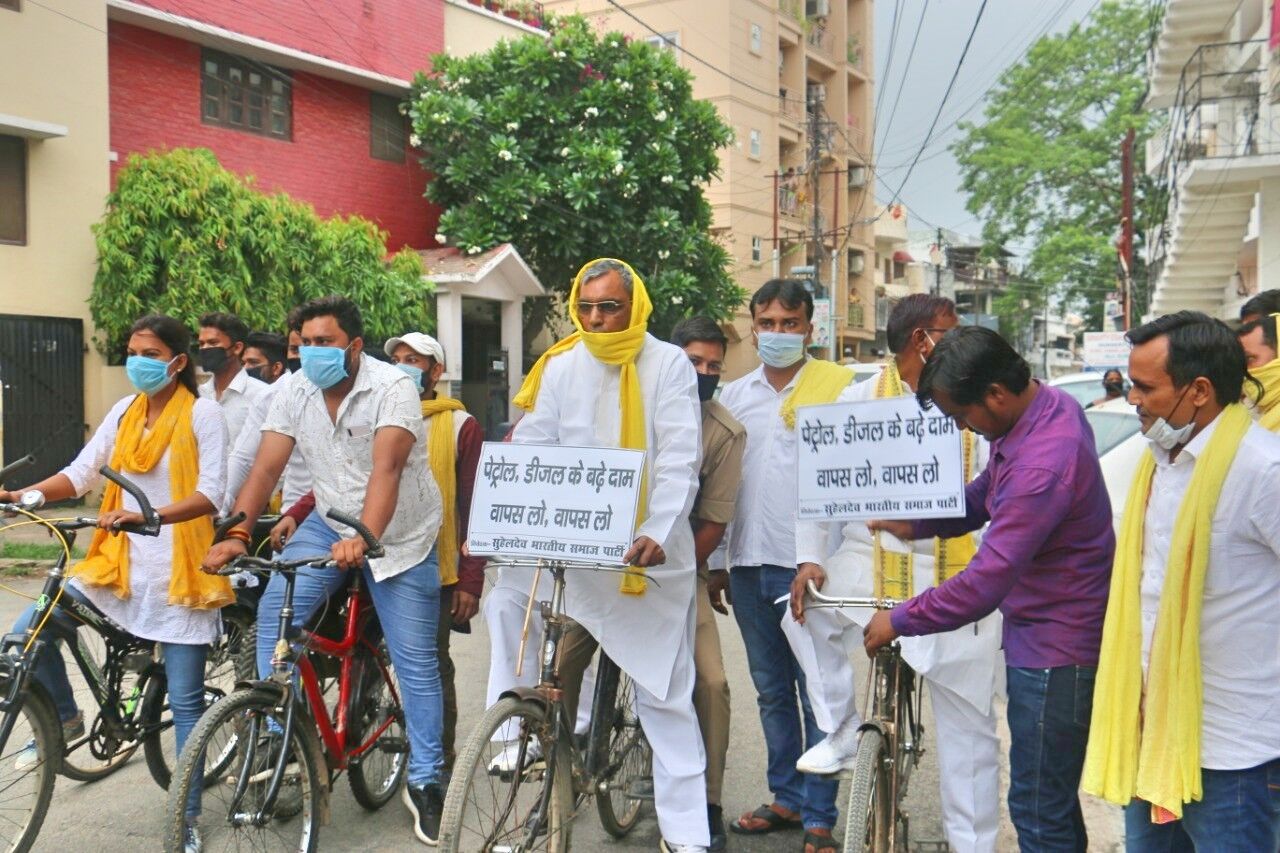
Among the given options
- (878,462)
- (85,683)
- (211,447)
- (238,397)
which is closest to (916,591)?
(878,462)

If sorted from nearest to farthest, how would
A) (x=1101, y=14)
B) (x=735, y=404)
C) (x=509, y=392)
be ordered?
(x=735, y=404) → (x=509, y=392) → (x=1101, y=14)

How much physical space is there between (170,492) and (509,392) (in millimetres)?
17541

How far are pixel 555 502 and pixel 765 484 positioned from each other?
113 cm

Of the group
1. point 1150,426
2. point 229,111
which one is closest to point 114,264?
point 229,111

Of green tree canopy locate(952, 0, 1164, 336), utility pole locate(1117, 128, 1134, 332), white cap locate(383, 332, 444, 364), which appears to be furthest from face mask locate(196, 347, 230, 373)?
green tree canopy locate(952, 0, 1164, 336)

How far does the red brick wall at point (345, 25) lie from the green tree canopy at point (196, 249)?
2.63 metres

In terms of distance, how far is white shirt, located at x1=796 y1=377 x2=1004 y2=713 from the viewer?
12.0 feet

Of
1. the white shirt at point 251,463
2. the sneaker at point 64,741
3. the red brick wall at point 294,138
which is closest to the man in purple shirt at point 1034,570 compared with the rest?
the white shirt at point 251,463

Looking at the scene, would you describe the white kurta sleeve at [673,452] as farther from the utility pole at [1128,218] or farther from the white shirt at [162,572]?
the utility pole at [1128,218]

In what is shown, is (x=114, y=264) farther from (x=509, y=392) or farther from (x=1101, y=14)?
(x=1101, y=14)

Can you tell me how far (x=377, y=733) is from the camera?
4.54m

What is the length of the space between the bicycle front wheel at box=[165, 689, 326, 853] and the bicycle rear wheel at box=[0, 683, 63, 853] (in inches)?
26.2

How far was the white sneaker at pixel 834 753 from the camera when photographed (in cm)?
399

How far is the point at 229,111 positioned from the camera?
1745cm
